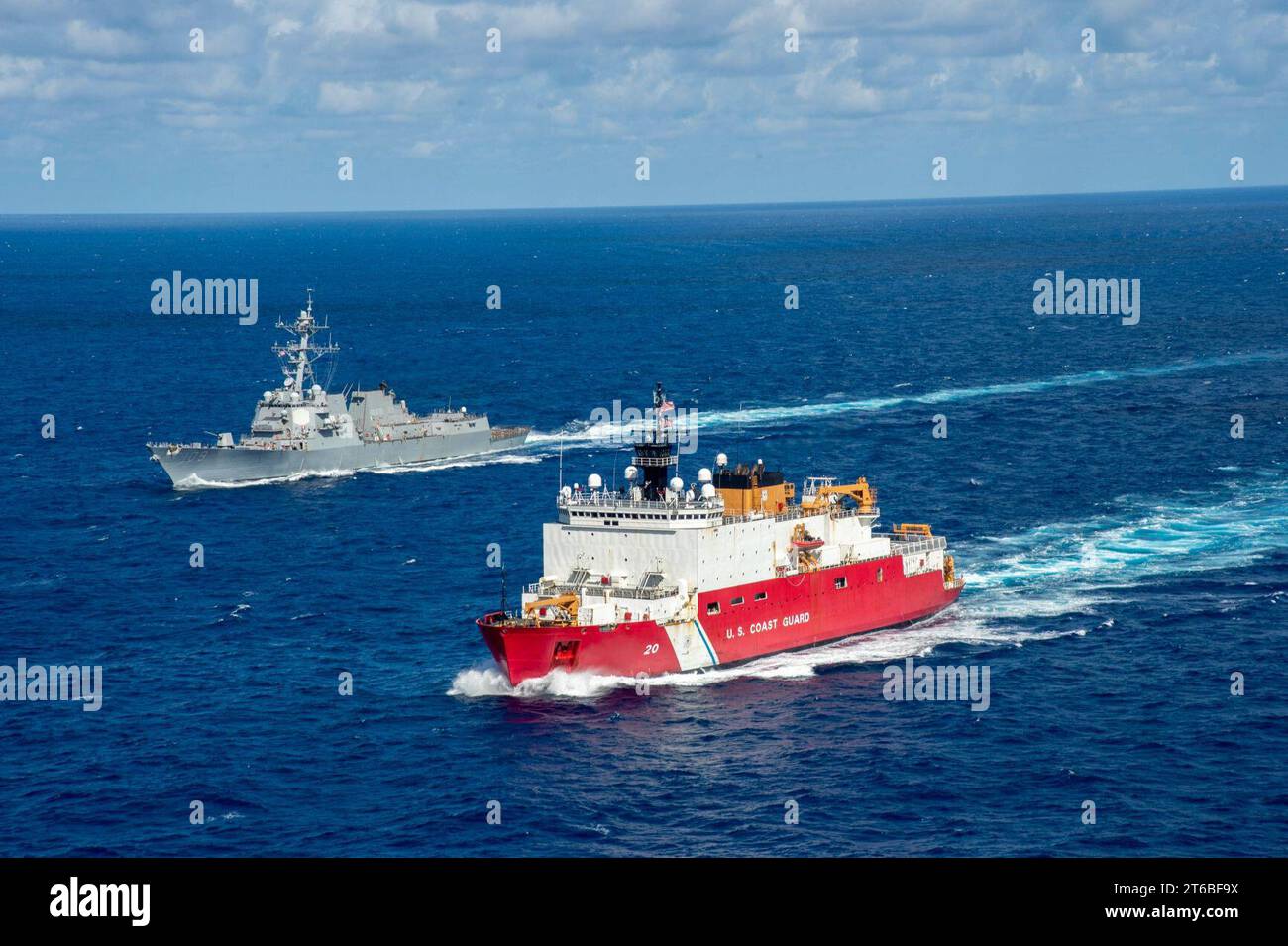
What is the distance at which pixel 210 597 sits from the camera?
283 ft

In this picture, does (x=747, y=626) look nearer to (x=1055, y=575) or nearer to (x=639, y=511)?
(x=639, y=511)

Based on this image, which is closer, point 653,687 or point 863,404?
point 653,687

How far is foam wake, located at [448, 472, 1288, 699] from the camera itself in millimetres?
71312

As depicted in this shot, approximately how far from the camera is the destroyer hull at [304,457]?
123 meters

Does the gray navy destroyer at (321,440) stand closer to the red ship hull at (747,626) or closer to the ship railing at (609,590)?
the ship railing at (609,590)

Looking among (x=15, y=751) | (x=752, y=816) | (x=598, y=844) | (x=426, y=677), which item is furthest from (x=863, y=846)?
(x=15, y=751)

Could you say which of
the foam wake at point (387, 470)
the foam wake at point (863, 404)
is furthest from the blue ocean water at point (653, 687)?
the foam wake at point (863, 404)

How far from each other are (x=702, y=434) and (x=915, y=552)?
52.1 metres

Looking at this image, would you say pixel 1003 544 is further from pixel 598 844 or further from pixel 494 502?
pixel 598 844

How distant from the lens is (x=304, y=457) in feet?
426

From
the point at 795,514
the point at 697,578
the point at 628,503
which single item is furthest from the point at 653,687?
the point at 795,514

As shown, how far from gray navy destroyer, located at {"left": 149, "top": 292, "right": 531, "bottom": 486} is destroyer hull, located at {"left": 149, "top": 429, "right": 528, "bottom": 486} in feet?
0.26

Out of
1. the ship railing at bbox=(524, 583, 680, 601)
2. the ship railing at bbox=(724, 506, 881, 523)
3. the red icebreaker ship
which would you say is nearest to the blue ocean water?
the red icebreaker ship

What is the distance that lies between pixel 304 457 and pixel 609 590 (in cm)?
6502
